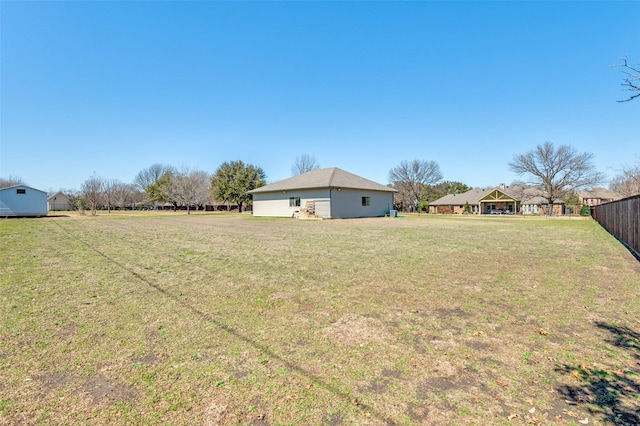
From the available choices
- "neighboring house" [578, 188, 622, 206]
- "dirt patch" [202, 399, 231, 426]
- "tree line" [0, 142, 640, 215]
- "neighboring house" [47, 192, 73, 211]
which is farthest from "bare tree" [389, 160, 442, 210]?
"neighboring house" [47, 192, 73, 211]

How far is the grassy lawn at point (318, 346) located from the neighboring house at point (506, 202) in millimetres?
47098

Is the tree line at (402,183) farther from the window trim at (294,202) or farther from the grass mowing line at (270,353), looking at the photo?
the grass mowing line at (270,353)

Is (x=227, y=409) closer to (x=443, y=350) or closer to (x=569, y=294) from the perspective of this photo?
(x=443, y=350)

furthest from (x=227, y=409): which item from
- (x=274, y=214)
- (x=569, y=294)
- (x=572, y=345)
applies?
(x=274, y=214)

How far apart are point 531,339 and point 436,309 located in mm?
1115

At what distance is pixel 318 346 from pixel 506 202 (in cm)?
5431

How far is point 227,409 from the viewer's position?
2.19 metres

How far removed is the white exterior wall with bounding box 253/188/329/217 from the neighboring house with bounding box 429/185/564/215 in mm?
35775

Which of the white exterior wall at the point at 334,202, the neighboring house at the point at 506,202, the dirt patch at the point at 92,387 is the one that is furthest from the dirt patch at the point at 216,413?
the neighboring house at the point at 506,202

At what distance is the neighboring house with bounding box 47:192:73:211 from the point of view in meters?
59.0

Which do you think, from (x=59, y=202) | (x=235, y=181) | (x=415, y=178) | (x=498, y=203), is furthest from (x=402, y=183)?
(x=59, y=202)

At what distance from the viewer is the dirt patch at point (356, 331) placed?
3285mm

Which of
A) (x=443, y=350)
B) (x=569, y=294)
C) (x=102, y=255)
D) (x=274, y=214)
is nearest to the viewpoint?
(x=443, y=350)

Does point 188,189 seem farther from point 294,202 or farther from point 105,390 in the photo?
point 105,390
